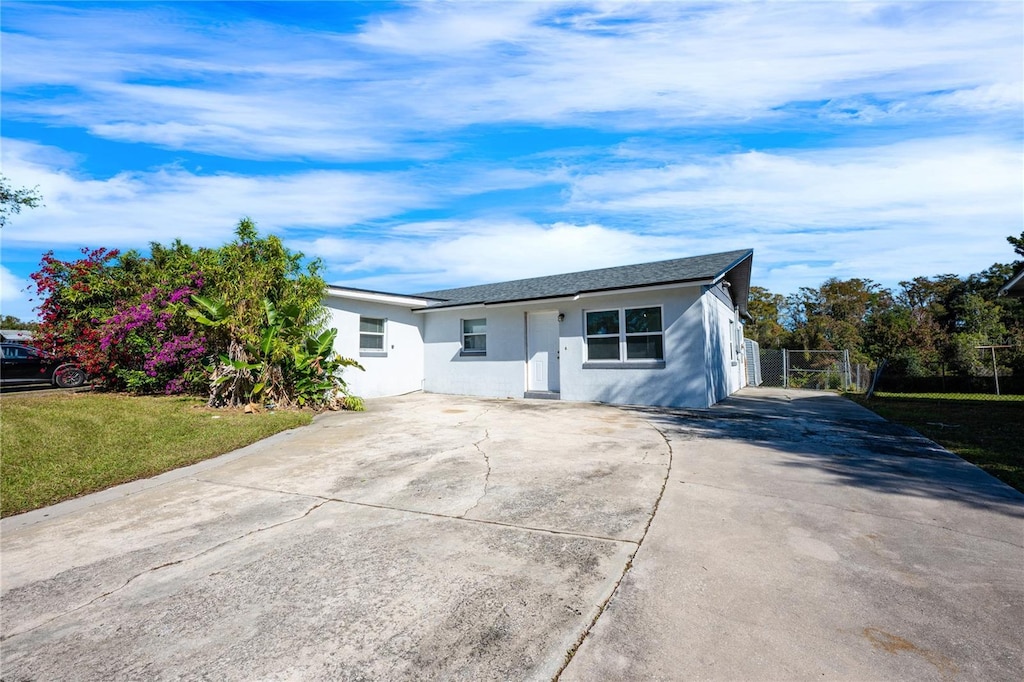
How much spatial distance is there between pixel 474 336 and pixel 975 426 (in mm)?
12193

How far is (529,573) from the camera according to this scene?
291cm

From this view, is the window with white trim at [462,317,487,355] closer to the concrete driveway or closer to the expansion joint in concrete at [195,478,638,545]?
the concrete driveway

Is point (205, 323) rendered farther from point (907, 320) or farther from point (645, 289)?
point (907, 320)

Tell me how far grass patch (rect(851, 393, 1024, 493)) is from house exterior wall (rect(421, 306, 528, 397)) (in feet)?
30.3

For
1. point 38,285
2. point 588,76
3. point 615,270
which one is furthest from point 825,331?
point 38,285

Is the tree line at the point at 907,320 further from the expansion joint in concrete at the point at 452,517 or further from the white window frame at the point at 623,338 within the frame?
the expansion joint in concrete at the point at 452,517

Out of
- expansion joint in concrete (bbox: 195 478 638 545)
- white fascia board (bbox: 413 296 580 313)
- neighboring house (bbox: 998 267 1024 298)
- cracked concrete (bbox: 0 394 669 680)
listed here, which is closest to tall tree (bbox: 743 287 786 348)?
neighboring house (bbox: 998 267 1024 298)

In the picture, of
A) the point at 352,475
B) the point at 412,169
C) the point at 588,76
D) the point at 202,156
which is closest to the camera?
the point at 352,475

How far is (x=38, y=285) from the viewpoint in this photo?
12.9 meters

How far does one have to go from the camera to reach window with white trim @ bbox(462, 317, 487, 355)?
1494 centimetres

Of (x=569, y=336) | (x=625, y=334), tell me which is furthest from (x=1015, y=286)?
(x=569, y=336)

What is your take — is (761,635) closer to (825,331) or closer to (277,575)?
(277,575)

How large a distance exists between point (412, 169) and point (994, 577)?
13.2 m

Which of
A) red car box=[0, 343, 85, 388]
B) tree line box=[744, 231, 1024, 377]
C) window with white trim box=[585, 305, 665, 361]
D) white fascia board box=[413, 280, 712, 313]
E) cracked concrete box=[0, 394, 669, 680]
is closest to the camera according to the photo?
cracked concrete box=[0, 394, 669, 680]
